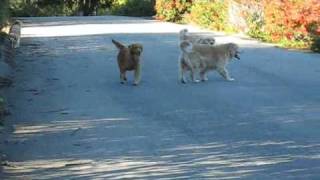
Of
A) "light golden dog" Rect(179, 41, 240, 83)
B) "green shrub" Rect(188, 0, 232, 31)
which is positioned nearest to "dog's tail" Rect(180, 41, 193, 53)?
"light golden dog" Rect(179, 41, 240, 83)

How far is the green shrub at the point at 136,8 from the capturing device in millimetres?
42334

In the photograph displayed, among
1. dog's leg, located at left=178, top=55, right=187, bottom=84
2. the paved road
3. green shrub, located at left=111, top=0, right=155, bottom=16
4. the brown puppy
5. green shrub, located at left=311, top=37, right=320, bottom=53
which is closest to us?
the paved road

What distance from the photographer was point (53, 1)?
173ft

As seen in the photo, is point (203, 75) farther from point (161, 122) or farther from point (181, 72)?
point (161, 122)

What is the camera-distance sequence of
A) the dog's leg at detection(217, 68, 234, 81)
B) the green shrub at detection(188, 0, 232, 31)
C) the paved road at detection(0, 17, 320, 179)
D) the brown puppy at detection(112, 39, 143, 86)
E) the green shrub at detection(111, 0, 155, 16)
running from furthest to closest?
1. the green shrub at detection(111, 0, 155, 16)
2. the green shrub at detection(188, 0, 232, 31)
3. the dog's leg at detection(217, 68, 234, 81)
4. the brown puppy at detection(112, 39, 143, 86)
5. the paved road at detection(0, 17, 320, 179)

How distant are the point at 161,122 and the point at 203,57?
3529 millimetres

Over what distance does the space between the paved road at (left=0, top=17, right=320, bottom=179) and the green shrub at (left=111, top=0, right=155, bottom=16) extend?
2596 cm

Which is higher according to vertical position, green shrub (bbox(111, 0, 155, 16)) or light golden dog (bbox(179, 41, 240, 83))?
light golden dog (bbox(179, 41, 240, 83))

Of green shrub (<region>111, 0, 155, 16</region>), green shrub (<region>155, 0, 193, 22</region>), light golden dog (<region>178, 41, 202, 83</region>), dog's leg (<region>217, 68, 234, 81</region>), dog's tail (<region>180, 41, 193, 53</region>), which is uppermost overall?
dog's tail (<region>180, 41, 193, 53</region>)

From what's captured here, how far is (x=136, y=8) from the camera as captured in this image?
4344cm

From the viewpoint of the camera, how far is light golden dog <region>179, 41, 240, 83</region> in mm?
12648

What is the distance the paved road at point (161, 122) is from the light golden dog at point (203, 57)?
320 millimetres

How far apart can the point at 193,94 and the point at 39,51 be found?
27.1ft

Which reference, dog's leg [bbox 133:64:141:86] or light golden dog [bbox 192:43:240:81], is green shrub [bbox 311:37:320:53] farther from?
dog's leg [bbox 133:64:141:86]
